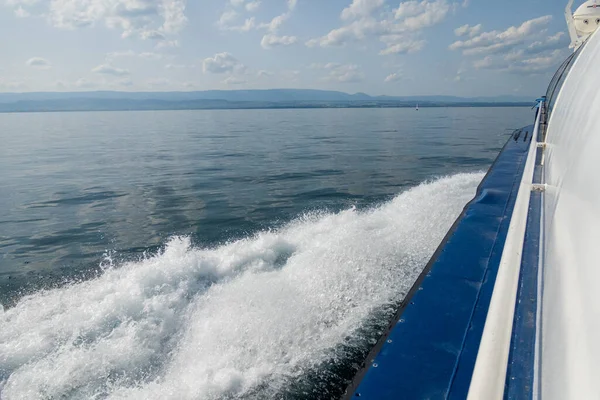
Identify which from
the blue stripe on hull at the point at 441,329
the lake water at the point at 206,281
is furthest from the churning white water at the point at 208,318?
the blue stripe on hull at the point at 441,329

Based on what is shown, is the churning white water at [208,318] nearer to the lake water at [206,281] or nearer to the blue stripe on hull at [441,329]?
the lake water at [206,281]

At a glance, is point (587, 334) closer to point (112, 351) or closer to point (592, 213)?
point (592, 213)

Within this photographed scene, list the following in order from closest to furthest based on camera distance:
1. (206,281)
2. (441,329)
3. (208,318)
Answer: (441,329)
(208,318)
(206,281)

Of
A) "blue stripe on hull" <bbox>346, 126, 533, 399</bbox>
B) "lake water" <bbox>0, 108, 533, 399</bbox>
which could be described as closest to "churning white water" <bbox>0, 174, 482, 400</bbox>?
"lake water" <bbox>0, 108, 533, 399</bbox>

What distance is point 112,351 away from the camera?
401 cm

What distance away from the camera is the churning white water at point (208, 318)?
3633mm

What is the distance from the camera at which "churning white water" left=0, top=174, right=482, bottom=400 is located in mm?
3633

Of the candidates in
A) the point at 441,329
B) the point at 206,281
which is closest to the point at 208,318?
the point at 206,281

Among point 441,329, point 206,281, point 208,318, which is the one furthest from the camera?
point 206,281

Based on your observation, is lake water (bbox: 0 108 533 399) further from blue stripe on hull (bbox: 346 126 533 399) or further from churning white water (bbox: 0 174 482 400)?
blue stripe on hull (bbox: 346 126 533 399)

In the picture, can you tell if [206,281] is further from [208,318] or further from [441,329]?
[441,329]

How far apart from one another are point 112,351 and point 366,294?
3.10m

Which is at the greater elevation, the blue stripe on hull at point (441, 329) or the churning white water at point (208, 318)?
the blue stripe on hull at point (441, 329)

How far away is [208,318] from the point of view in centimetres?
455
